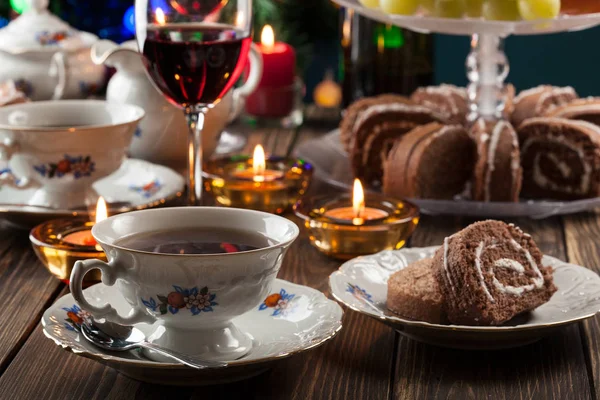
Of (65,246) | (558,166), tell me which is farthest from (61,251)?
(558,166)

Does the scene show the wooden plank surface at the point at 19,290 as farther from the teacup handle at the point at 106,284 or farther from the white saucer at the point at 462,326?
the white saucer at the point at 462,326

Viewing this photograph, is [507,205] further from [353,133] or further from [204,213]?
[204,213]

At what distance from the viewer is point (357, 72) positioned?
2.12m

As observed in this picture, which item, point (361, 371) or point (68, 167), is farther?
point (68, 167)

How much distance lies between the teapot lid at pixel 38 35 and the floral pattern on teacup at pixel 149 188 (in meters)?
0.66

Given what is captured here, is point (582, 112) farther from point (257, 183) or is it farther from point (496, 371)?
point (496, 371)

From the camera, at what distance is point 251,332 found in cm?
94

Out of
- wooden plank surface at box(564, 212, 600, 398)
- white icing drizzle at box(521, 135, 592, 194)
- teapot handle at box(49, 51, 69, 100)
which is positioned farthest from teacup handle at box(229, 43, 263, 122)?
wooden plank surface at box(564, 212, 600, 398)

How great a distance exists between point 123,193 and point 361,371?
0.73 m

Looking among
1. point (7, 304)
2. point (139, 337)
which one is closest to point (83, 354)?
point (139, 337)

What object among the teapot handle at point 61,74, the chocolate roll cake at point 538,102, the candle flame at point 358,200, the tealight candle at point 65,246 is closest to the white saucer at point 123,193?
the tealight candle at point 65,246

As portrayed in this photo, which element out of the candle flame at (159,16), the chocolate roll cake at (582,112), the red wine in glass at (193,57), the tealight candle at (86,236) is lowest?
the tealight candle at (86,236)

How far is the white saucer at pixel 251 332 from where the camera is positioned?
821 millimetres

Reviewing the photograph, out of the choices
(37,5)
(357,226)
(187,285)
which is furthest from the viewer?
(37,5)
